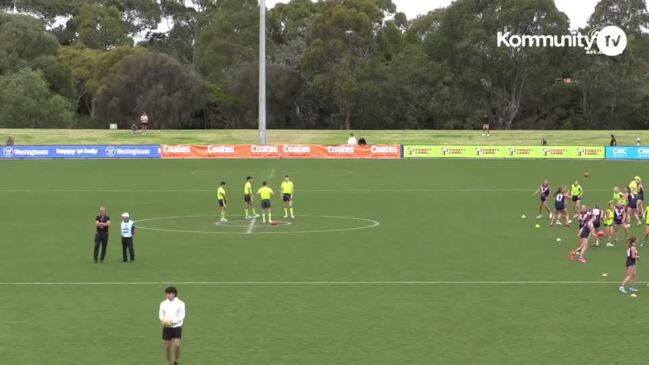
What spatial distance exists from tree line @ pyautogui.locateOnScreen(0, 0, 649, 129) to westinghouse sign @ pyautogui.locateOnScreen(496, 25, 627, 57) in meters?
0.84

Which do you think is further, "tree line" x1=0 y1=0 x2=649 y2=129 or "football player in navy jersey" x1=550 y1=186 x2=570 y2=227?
"tree line" x1=0 y1=0 x2=649 y2=129

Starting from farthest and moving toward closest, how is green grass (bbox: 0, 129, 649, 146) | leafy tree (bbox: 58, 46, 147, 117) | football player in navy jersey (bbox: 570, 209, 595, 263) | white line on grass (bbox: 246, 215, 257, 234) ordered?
leafy tree (bbox: 58, 46, 147, 117) < green grass (bbox: 0, 129, 649, 146) < white line on grass (bbox: 246, 215, 257, 234) < football player in navy jersey (bbox: 570, 209, 595, 263)

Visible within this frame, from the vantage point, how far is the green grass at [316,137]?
286 ft

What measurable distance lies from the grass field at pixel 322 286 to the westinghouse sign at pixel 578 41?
197ft

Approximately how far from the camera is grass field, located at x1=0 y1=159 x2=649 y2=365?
56.4 feet

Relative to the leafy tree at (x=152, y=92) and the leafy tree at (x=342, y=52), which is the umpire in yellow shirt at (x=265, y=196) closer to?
the leafy tree at (x=342, y=52)

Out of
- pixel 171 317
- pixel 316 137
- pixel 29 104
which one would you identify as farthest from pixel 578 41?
pixel 171 317

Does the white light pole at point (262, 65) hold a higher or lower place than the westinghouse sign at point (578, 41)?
lower

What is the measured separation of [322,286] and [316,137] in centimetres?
6932

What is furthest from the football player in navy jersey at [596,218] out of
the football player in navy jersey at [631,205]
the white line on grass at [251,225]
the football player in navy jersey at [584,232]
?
the white line on grass at [251,225]

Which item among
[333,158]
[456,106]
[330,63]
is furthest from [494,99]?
[333,158]

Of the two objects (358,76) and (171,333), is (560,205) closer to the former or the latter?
(171,333)

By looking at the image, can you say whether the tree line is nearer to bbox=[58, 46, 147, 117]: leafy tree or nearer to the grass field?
bbox=[58, 46, 147, 117]: leafy tree

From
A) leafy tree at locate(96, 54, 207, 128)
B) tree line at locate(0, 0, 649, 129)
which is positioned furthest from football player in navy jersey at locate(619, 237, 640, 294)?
leafy tree at locate(96, 54, 207, 128)
